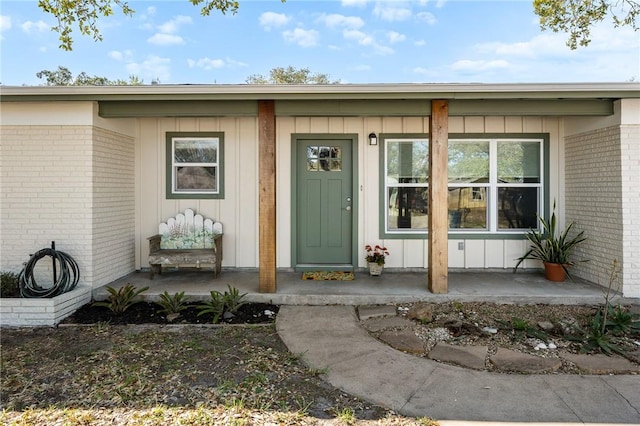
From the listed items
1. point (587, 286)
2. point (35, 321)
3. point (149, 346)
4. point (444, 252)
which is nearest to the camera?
point (149, 346)

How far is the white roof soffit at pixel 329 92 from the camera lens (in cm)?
425

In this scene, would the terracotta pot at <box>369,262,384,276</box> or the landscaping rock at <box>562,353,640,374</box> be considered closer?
the landscaping rock at <box>562,353,640,374</box>

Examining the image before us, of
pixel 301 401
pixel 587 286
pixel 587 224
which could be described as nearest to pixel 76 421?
pixel 301 401

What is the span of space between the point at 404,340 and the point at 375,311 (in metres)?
0.78

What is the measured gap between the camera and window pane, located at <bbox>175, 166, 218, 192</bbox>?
5977 mm

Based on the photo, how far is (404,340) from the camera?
351 centimetres

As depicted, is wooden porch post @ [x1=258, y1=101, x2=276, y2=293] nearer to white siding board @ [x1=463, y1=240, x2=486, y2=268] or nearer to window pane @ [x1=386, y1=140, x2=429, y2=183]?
window pane @ [x1=386, y1=140, x2=429, y2=183]

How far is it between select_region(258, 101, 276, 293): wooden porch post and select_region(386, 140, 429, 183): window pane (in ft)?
6.87

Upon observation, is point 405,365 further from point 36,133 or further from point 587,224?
point 36,133

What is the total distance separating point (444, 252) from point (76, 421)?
3931mm

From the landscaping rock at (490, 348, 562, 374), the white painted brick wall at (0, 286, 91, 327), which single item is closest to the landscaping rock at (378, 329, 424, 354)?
the landscaping rock at (490, 348, 562, 374)

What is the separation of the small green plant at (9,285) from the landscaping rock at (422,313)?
4563mm

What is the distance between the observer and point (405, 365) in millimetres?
3066

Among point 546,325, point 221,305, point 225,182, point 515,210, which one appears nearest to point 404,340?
point 546,325
